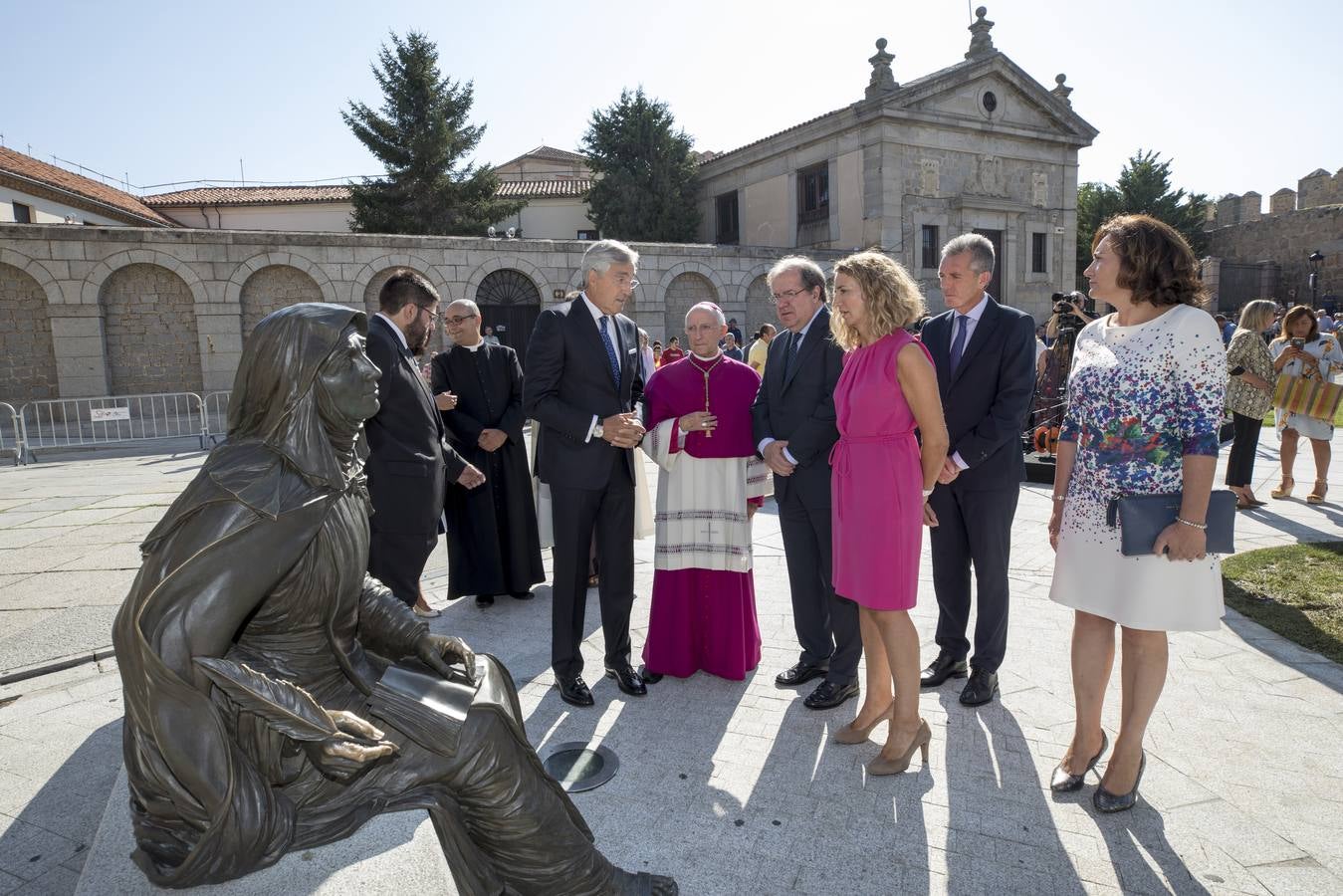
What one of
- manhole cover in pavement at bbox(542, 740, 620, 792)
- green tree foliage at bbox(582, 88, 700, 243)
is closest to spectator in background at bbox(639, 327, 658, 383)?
manhole cover in pavement at bbox(542, 740, 620, 792)

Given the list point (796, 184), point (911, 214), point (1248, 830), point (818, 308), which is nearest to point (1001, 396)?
point (818, 308)

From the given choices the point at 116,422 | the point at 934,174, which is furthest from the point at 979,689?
the point at 934,174

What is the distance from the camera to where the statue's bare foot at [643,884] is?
7.17 feet

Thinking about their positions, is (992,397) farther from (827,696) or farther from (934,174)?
(934,174)

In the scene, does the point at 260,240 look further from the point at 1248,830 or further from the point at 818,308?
the point at 1248,830

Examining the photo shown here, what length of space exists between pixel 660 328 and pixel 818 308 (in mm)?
17875

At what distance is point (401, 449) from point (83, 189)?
106 feet

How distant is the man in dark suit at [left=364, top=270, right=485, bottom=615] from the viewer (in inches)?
159

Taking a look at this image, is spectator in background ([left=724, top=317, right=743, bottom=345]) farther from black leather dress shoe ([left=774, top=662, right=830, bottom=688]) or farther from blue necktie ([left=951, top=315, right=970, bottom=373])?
black leather dress shoe ([left=774, top=662, right=830, bottom=688])

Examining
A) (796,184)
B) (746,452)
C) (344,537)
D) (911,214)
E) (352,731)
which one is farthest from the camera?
(796,184)

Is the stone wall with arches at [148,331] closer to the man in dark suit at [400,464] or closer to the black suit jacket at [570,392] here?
the man in dark suit at [400,464]

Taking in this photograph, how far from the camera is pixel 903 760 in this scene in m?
3.05

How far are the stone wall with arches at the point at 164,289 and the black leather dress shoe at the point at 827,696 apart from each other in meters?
16.6

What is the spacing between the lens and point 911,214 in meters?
25.3
